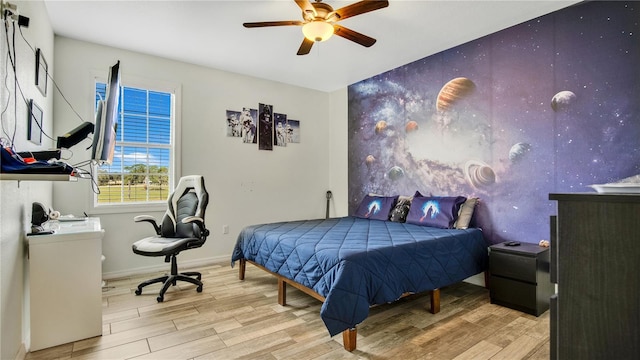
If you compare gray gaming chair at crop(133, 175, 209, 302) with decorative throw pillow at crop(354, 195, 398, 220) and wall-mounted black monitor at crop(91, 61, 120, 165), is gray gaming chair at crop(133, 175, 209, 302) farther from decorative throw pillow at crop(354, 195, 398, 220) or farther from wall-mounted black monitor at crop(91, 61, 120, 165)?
decorative throw pillow at crop(354, 195, 398, 220)

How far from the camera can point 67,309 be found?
2111mm

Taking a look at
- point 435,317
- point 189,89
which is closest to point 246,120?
point 189,89

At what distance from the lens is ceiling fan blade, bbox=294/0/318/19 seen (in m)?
2.16

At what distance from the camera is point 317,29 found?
7.95 ft

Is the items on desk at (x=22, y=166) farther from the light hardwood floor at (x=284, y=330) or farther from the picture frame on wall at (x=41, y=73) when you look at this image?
the picture frame on wall at (x=41, y=73)

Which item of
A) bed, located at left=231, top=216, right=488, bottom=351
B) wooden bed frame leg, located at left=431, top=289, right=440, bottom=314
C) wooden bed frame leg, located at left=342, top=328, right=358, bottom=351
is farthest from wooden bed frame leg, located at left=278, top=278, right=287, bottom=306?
wooden bed frame leg, located at left=431, top=289, right=440, bottom=314

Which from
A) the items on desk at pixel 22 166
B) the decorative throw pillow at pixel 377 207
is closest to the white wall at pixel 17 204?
the items on desk at pixel 22 166

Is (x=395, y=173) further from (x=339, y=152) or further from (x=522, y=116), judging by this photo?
(x=522, y=116)

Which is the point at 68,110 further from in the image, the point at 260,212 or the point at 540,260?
the point at 540,260

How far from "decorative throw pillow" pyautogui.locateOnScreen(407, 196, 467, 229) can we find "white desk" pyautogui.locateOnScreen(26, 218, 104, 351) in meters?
3.03

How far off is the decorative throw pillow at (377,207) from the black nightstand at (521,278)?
1357mm

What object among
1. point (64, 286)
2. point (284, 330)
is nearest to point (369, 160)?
point (284, 330)

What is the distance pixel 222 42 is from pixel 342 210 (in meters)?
3.05

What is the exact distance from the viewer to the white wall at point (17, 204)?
61.3 inches
